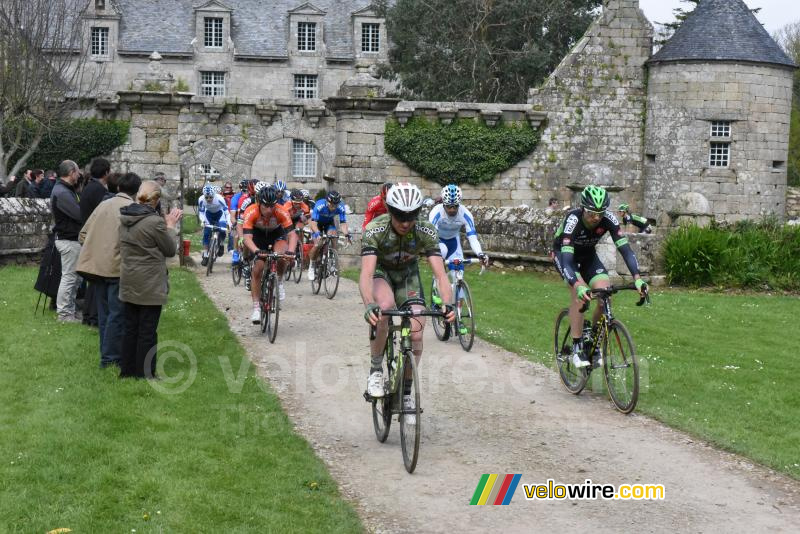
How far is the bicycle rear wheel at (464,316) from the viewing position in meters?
11.6

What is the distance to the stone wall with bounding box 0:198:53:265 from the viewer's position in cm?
1914

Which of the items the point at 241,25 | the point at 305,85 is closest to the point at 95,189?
the point at 305,85

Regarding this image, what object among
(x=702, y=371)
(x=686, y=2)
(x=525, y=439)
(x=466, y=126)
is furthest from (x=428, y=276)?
(x=686, y=2)

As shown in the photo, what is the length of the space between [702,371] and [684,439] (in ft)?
10.3

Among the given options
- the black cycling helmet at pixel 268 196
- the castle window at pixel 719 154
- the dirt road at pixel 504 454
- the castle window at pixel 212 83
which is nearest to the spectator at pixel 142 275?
the dirt road at pixel 504 454

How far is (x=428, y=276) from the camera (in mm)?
18766

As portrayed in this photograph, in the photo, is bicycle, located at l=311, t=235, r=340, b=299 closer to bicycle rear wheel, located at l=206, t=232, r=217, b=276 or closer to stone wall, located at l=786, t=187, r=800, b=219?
bicycle rear wheel, located at l=206, t=232, r=217, b=276

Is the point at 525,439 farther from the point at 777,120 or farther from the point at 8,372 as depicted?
the point at 777,120

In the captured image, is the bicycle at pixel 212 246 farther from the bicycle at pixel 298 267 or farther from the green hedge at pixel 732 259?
the green hedge at pixel 732 259

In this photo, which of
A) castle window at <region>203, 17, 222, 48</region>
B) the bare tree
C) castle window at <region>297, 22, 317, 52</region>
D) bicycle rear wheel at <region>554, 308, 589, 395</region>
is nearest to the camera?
bicycle rear wheel at <region>554, 308, 589, 395</region>

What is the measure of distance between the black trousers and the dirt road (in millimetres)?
1207

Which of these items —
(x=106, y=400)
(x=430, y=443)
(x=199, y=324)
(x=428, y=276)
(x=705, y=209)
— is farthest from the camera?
(x=705, y=209)

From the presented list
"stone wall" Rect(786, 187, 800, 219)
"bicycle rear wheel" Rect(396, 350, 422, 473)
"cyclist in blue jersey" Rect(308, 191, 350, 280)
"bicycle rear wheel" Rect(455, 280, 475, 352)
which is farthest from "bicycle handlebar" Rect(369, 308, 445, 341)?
"stone wall" Rect(786, 187, 800, 219)

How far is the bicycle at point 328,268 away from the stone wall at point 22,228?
19.9 feet
